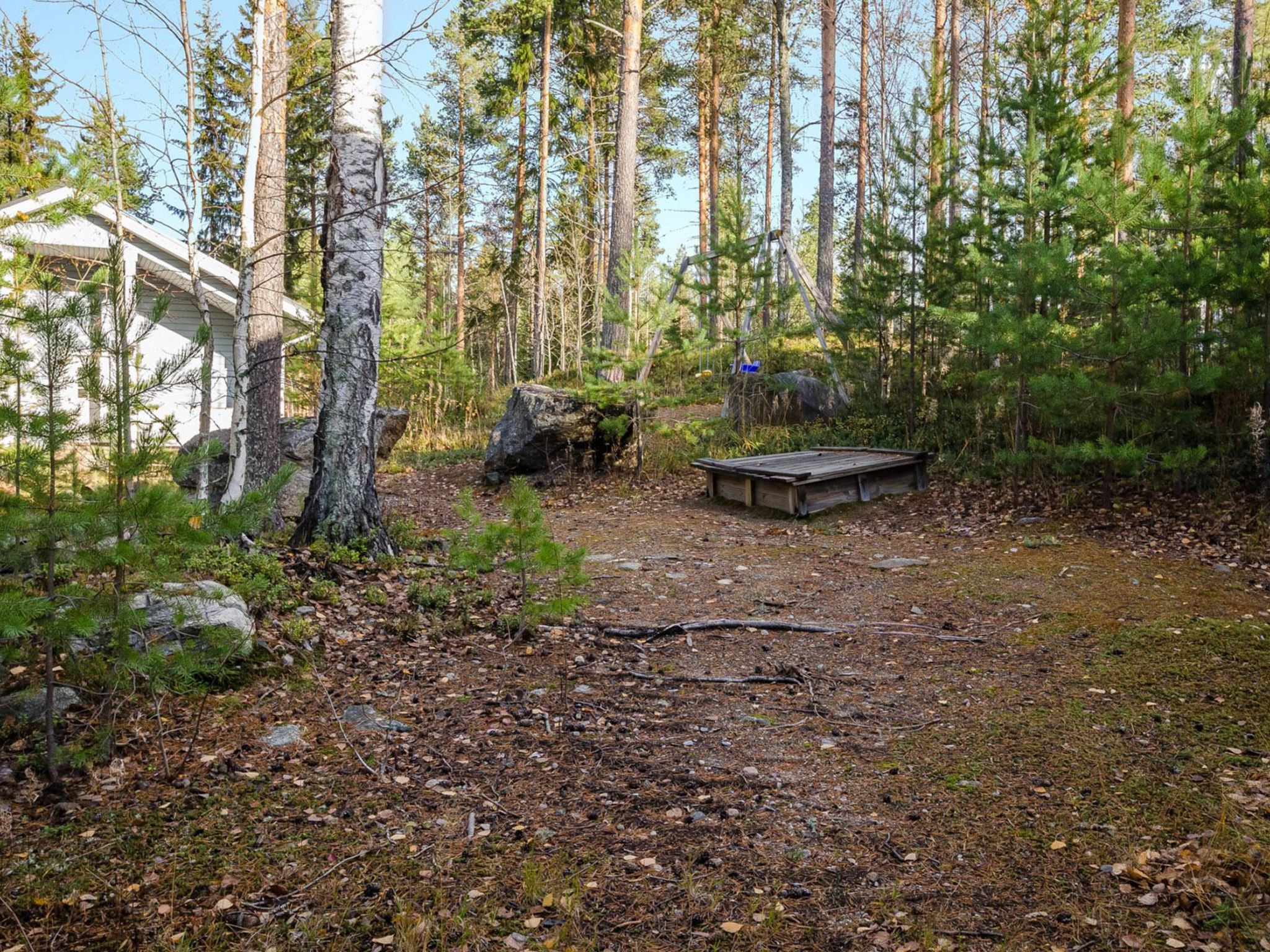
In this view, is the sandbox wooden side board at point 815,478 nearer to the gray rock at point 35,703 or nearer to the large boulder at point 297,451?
the large boulder at point 297,451

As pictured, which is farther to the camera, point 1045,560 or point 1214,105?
point 1214,105

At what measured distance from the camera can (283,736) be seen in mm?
3863

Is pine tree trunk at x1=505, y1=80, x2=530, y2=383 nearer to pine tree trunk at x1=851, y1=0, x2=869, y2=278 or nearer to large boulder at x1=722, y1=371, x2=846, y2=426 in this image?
pine tree trunk at x1=851, y1=0, x2=869, y2=278

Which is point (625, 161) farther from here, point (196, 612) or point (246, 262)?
point (196, 612)

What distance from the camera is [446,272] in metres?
33.6

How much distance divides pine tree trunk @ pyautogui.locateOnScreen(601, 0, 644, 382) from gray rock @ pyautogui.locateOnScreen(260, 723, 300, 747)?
981cm

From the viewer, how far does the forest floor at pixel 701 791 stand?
2633mm

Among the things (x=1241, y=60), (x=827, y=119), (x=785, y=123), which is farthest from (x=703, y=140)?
(x=1241, y=60)

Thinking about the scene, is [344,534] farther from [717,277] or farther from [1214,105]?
[1214,105]

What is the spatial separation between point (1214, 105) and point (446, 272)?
28974 millimetres

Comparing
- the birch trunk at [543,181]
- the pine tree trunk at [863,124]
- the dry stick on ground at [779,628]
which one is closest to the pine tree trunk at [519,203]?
the birch trunk at [543,181]

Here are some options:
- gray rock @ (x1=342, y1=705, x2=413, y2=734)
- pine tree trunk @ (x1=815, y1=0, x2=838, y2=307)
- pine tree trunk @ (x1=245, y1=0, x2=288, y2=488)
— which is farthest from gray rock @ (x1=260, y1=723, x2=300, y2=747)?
pine tree trunk @ (x1=815, y1=0, x2=838, y2=307)

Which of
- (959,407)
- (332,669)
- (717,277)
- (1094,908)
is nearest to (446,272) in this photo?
(717,277)

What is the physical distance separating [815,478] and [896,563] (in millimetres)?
1987
